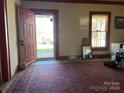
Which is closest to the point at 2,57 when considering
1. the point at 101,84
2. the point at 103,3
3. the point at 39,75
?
the point at 39,75

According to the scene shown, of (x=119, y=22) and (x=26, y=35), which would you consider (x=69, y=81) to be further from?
(x=119, y=22)

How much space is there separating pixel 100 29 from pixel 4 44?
435 cm

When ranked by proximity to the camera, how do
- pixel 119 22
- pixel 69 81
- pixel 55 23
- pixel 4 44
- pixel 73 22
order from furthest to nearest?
1. pixel 119 22
2. pixel 73 22
3. pixel 55 23
4. pixel 69 81
5. pixel 4 44

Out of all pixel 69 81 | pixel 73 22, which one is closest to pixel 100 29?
pixel 73 22

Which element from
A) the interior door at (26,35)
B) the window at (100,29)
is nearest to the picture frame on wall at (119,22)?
the window at (100,29)

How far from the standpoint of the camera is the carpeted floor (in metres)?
3.03

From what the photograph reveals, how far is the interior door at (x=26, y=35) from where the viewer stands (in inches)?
178

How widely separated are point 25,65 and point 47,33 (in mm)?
5263

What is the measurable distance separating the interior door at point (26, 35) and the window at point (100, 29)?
2527mm

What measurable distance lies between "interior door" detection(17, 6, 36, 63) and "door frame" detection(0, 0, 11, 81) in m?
1.08

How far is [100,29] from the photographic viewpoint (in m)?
6.41

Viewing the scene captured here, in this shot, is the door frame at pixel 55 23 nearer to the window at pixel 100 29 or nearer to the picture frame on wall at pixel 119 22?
the window at pixel 100 29

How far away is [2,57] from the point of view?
3.39 metres

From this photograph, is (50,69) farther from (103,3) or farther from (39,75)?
(103,3)
